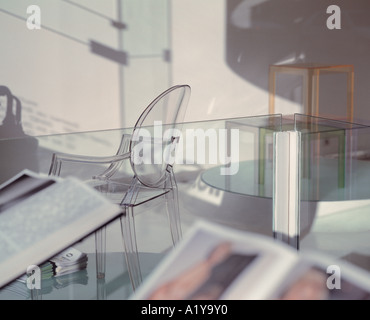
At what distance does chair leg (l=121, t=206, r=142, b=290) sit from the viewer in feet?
4.56

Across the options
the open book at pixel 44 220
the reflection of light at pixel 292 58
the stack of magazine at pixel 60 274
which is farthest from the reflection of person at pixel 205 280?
the reflection of light at pixel 292 58

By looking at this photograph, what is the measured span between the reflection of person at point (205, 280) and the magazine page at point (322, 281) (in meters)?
0.07

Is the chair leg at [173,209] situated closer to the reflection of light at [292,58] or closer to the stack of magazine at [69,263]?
the stack of magazine at [69,263]

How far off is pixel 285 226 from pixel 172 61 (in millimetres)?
4131

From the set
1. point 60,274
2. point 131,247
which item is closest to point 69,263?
point 60,274

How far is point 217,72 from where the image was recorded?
18.2 ft

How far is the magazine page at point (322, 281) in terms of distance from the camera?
0.80 m

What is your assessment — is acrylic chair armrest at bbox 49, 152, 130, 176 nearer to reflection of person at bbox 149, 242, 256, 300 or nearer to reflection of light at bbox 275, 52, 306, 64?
reflection of person at bbox 149, 242, 256, 300

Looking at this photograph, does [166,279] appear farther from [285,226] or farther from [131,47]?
[131,47]

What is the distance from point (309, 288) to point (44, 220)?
0.43m

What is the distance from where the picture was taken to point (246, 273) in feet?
2.69

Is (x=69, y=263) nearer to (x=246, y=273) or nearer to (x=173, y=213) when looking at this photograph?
(x=173, y=213)

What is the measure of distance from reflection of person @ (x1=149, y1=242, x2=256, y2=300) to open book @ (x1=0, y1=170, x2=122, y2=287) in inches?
8.0
